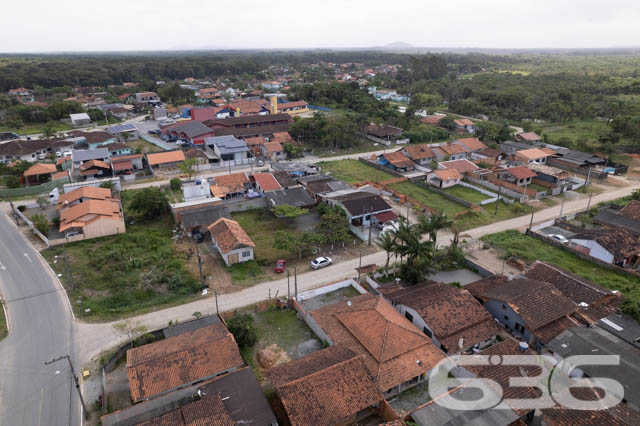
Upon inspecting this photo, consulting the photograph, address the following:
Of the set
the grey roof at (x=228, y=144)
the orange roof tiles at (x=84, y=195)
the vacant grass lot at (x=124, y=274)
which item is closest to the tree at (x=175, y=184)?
the orange roof tiles at (x=84, y=195)

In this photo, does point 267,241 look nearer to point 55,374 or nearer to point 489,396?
point 55,374

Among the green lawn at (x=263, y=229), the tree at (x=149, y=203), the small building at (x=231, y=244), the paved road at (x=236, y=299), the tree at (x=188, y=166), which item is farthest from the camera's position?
the tree at (x=188, y=166)

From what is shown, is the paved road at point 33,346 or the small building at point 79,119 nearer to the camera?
the paved road at point 33,346

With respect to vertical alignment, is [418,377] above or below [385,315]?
below

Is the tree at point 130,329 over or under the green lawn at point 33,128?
under

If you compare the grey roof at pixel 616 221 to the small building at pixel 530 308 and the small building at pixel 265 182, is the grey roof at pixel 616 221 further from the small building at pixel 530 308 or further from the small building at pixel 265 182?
the small building at pixel 265 182

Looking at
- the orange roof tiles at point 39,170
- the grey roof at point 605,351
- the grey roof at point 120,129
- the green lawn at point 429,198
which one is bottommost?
the green lawn at point 429,198

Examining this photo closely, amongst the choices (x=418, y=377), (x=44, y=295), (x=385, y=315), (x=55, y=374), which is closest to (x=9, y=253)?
(x=44, y=295)
